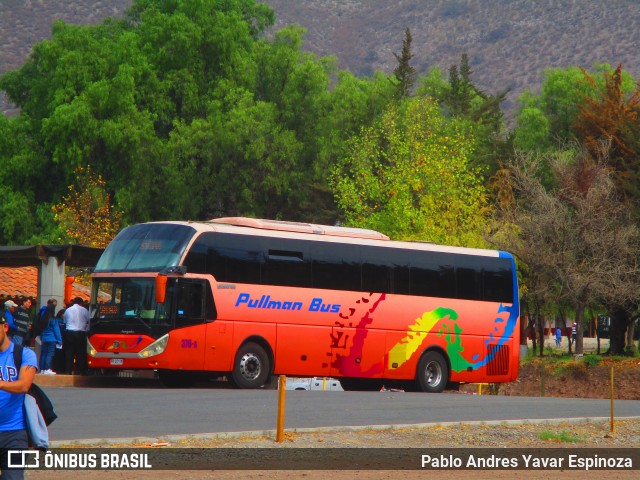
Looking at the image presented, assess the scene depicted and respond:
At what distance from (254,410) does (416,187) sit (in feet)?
125

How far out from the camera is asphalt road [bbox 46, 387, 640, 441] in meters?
18.9

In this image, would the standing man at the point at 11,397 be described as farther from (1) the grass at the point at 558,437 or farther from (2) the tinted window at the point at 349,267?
(2) the tinted window at the point at 349,267

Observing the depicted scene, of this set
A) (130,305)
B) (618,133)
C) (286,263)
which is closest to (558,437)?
(286,263)

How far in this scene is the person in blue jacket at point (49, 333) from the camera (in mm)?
29562

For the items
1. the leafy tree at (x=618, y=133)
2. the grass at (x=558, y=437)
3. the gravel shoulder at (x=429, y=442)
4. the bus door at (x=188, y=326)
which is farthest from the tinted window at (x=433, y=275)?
the leafy tree at (x=618, y=133)

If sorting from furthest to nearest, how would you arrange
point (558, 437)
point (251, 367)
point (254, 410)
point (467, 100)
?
1. point (467, 100)
2. point (251, 367)
3. point (254, 410)
4. point (558, 437)

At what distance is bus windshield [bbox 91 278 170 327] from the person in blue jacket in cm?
162

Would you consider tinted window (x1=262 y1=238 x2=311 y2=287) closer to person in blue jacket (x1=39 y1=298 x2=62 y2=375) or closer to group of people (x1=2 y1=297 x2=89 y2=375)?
group of people (x1=2 y1=297 x2=89 y2=375)

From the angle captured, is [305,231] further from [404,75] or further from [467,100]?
[467,100]

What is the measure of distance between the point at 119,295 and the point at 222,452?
40.1ft

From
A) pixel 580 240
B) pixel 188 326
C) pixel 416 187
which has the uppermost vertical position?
pixel 416 187

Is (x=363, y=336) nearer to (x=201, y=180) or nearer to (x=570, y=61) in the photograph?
(x=201, y=180)

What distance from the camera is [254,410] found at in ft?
71.9

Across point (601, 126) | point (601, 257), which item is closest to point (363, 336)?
point (601, 257)
